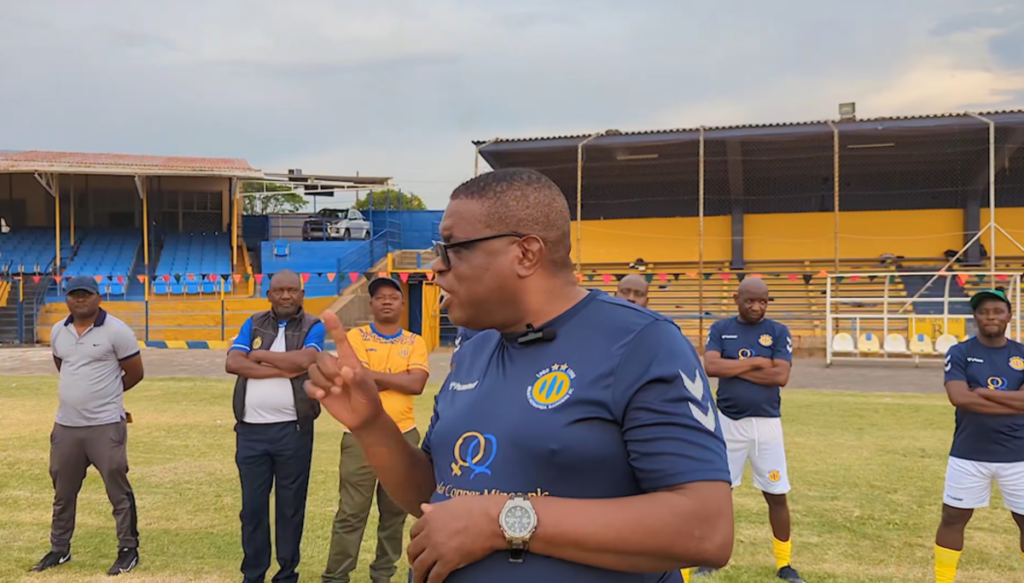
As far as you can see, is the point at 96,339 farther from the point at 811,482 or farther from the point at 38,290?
the point at 38,290

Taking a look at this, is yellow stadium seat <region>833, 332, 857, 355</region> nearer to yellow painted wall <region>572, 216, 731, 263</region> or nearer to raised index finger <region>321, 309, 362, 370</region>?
yellow painted wall <region>572, 216, 731, 263</region>

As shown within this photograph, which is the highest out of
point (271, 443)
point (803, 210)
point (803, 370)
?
point (803, 210)

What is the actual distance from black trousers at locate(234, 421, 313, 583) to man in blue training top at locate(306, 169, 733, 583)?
3284mm

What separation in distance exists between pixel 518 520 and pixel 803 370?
17.9 metres

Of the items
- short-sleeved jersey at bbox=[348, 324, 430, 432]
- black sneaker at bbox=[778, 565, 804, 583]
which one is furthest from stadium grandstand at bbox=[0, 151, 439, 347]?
black sneaker at bbox=[778, 565, 804, 583]

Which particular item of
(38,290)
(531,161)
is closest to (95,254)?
(38,290)

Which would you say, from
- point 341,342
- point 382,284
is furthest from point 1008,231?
point 341,342

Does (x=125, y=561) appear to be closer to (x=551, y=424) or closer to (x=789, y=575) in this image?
(x=789, y=575)

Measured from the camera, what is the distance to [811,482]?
7.66 m

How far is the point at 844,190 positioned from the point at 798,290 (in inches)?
177

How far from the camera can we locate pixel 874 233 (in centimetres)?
2592

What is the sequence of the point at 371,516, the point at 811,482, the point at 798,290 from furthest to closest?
the point at 798,290 < the point at 811,482 < the point at 371,516

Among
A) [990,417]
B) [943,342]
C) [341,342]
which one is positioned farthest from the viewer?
[943,342]

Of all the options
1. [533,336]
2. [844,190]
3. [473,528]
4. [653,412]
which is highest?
[844,190]
